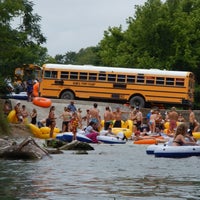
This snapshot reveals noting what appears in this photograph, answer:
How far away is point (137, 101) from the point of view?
52.5m

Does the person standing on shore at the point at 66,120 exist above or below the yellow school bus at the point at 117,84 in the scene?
below

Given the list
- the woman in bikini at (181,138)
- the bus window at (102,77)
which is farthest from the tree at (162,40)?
the woman in bikini at (181,138)

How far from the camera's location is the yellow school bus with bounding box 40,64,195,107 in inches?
2039

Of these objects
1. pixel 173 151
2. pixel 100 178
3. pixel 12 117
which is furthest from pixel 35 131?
pixel 100 178

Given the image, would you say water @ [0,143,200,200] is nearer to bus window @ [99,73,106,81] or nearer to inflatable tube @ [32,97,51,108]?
inflatable tube @ [32,97,51,108]

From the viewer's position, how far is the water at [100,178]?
15906 mm

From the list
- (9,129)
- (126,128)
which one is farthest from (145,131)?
(9,129)

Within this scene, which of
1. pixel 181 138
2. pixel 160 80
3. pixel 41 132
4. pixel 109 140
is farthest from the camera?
pixel 160 80

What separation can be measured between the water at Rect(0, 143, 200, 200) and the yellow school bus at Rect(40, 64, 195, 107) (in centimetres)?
2536

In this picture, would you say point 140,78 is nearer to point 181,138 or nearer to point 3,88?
point 3,88

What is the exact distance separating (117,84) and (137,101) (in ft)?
5.54

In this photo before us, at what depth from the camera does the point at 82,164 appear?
22.7 m

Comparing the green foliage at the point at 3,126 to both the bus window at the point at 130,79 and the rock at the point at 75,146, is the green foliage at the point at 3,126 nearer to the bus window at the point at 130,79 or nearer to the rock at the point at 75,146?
the rock at the point at 75,146

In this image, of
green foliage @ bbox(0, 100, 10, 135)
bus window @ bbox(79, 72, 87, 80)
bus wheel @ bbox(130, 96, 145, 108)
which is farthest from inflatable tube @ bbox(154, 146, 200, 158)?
bus wheel @ bbox(130, 96, 145, 108)
